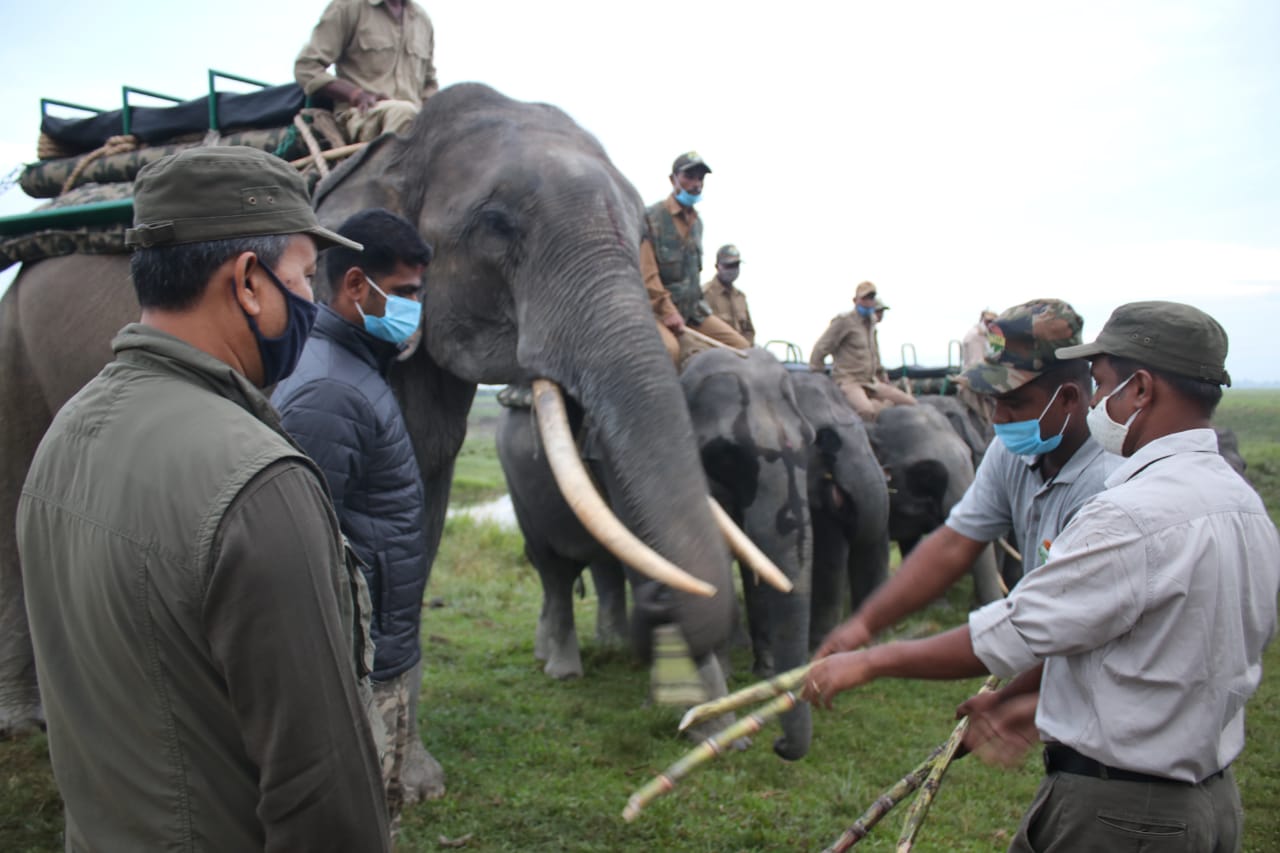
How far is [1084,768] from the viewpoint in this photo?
2.37m

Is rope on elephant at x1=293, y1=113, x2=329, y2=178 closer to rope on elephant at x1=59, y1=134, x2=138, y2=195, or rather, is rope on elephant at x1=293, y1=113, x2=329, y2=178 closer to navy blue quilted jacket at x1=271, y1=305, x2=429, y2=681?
rope on elephant at x1=59, y1=134, x2=138, y2=195

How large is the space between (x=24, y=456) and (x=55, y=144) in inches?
78.6

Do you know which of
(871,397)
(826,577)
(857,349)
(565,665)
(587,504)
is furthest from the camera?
(857,349)

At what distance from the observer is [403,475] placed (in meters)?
3.20

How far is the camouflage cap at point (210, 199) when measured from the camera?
5.29 ft

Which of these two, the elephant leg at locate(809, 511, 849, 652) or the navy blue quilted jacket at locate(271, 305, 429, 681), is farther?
the elephant leg at locate(809, 511, 849, 652)

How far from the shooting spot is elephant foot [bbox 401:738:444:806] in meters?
4.95

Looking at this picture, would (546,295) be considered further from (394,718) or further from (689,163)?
(689,163)

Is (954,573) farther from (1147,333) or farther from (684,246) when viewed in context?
(684,246)

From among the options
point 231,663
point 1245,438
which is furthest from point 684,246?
point 1245,438

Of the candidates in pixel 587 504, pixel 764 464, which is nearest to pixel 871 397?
pixel 764 464

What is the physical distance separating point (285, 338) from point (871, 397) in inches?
377

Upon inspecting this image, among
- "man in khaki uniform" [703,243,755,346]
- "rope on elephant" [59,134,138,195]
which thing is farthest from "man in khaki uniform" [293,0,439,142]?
"man in khaki uniform" [703,243,755,346]

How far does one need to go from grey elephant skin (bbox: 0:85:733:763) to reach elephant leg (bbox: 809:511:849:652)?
11.8 feet
